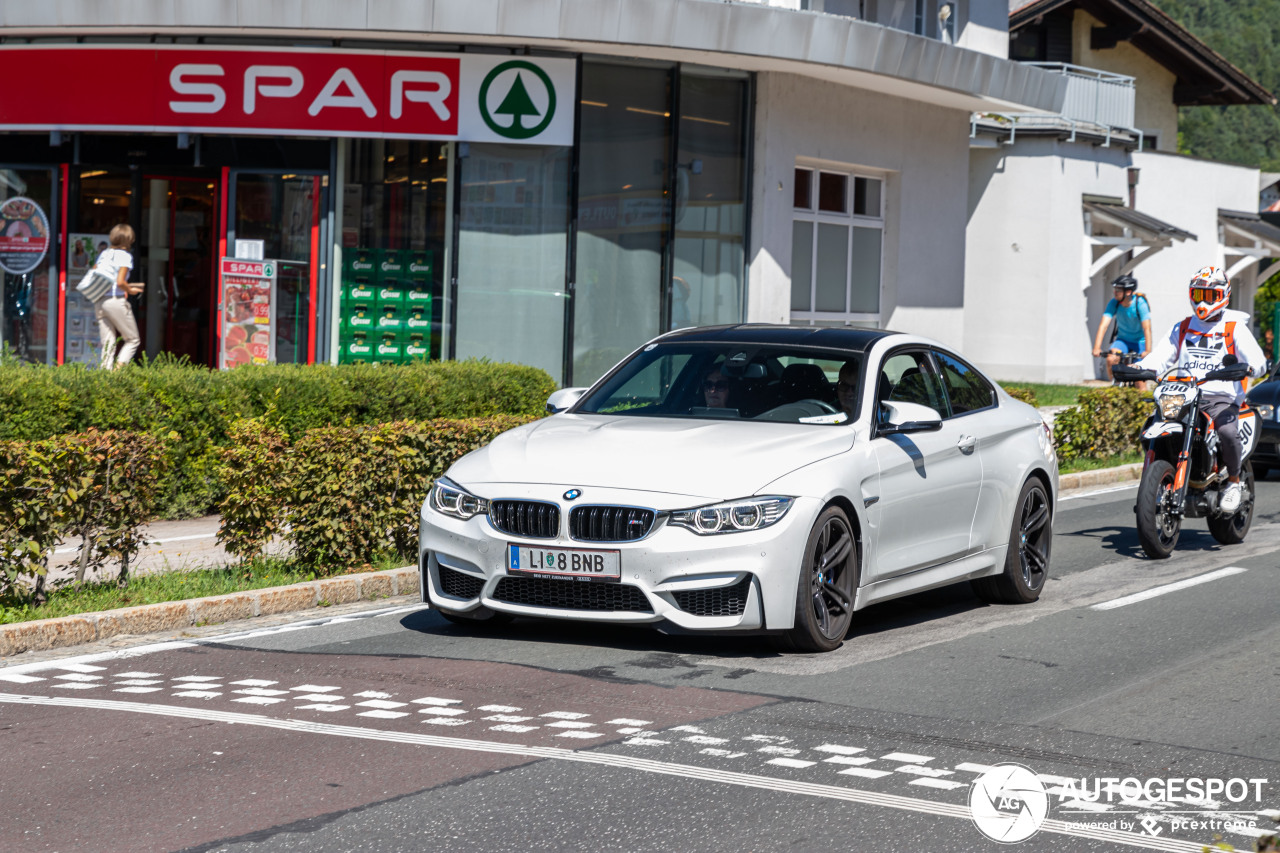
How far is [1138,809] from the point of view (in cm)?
513

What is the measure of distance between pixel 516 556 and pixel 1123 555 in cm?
561

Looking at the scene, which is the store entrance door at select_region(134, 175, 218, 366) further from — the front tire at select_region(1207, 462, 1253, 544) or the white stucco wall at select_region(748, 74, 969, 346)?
the front tire at select_region(1207, 462, 1253, 544)

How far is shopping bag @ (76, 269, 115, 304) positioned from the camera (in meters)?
18.1

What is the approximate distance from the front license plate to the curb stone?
1.84m

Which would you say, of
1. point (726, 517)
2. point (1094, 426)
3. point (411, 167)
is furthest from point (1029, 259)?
point (726, 517)

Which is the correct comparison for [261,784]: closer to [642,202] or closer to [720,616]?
[720,616]

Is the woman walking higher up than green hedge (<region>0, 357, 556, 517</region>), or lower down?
higher up

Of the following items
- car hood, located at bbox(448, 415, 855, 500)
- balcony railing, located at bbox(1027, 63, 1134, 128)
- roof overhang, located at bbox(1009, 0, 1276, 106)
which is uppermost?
roof overhang, located at bbox(1009, 0, 1276, 106)

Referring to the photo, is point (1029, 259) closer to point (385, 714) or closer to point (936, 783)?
point (385, 714)

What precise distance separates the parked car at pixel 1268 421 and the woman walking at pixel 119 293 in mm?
11806

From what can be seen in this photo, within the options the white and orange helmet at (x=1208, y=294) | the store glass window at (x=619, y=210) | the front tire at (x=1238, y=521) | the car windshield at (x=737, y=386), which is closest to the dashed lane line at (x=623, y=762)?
the car windshield at (x=737, y=386)

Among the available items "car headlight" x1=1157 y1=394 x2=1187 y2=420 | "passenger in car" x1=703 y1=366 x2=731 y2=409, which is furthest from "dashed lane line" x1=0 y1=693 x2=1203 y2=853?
"car headlight" x1=1157 y1=394 x2=1187 y2=420

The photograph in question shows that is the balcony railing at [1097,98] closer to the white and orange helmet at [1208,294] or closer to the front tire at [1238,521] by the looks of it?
the front tire at [1238,521]

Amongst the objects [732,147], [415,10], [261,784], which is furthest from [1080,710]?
[732,147]
